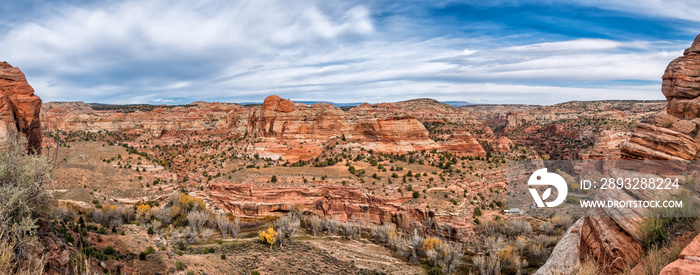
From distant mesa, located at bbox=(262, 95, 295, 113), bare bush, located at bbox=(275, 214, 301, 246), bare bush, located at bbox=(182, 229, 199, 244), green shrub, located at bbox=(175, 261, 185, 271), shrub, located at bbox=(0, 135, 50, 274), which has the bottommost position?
bare bush, located at bbox=(275, 214, 301, 246)

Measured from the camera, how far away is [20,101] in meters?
10.4

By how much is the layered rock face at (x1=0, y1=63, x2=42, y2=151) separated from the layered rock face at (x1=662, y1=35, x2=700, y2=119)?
21145 millimetres

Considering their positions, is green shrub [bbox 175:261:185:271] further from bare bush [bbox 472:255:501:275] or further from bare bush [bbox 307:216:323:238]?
bare bush [bbox 472:255:501:275]

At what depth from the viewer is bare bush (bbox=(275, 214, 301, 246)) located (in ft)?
74.9

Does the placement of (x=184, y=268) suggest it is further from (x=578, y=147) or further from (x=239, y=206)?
(x=578, y=147)

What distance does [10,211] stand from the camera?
230 inches

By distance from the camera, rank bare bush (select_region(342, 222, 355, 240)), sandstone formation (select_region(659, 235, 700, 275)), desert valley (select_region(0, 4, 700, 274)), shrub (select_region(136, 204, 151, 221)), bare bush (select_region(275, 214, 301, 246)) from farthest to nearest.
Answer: shrub (select_region(136, 204, 151, 221)) < bare bush (select_region(342, 222, 355, 240)) < bare bush (select_region(275, 214, 301, 246)) < desert valley (select_region(0, 4, 700, 274)) < sandstone formation (select_region(659, 235, 700, 275))

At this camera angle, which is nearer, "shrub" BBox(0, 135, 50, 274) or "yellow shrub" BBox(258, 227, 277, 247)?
"shrub" BBox(0, 135, 50, 274)

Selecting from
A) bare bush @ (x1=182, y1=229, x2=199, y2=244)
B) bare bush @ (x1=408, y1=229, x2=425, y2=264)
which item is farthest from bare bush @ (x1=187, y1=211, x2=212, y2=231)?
bare bush @ (x1=408, y1=229, x2=425, y2=264)

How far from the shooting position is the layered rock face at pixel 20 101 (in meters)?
10.1

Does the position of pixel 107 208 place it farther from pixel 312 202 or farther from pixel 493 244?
pixel 493 244

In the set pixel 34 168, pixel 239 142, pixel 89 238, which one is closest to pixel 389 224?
pixel 89 238

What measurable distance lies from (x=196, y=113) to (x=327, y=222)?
198ft

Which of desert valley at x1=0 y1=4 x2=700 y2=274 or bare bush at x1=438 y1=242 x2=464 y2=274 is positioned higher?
desert valley at x1=0 y1=4 x2=700 y2=274
